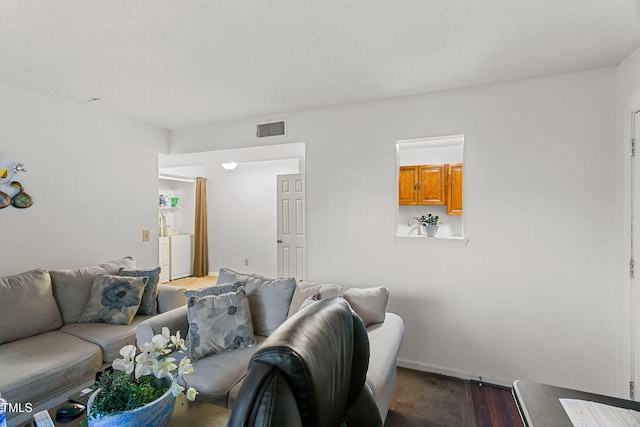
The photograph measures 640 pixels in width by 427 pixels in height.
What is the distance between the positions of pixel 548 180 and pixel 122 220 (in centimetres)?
408

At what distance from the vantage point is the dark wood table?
88 cm

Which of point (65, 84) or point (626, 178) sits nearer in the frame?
point (626, 178)

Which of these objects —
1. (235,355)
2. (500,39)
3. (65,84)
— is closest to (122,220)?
(65,84)

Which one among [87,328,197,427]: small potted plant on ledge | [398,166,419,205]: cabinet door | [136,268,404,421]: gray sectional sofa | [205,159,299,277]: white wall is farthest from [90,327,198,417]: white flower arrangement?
[205,159,299,277]: white wall

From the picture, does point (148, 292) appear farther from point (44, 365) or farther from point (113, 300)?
point (44, 365)

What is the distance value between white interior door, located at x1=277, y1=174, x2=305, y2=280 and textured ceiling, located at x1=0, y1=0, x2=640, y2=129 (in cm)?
188

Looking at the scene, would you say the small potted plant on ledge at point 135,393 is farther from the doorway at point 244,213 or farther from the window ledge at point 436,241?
the doorway at point 244,213

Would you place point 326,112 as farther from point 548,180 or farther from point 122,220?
point 122,220

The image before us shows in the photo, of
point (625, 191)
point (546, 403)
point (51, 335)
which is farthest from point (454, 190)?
point (51, 335)

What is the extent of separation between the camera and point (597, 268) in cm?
236

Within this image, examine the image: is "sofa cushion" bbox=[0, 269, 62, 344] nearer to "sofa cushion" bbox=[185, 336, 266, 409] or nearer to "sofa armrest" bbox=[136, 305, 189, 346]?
"sofa armrest" bbox=[136, 305, 189, 346]

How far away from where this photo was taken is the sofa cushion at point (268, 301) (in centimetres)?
245

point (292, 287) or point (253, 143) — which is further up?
point (253, 143)

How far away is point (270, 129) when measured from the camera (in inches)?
137
